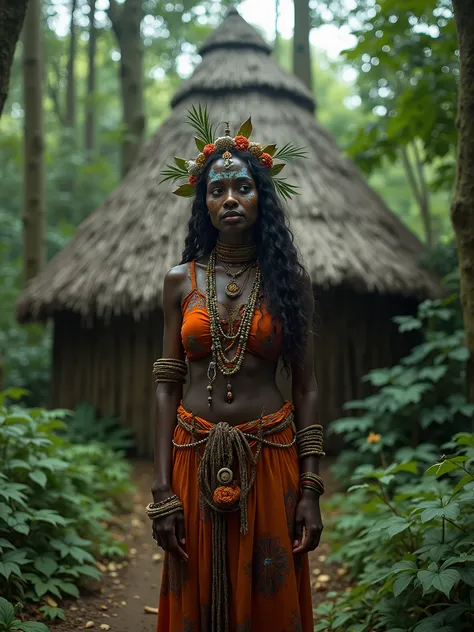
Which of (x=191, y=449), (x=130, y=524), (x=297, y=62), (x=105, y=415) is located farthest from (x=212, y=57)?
(x=191, y=449)

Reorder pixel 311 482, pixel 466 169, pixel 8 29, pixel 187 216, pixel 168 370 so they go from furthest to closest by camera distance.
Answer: pixel 187 216, pixel 466 169, pixel 8 29, pixel 168 370, pixel 311 482

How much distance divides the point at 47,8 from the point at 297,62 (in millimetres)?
7055

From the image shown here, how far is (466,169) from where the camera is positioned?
10.1ft

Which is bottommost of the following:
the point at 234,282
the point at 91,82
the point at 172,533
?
the point at 172,533

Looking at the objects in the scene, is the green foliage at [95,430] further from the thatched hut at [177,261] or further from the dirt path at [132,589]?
the dirt path at [132,589]

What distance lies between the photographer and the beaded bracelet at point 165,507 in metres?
2.20

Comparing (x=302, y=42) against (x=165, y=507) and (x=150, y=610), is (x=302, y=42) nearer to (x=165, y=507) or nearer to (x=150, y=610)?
(x=150, y=610)

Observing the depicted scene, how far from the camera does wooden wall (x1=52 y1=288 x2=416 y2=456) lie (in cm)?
713

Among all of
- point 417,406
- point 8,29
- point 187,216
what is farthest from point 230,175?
point 187,216

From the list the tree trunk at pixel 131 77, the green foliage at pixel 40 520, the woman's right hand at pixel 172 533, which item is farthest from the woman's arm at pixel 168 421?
the tree trunk at pixel 131 77

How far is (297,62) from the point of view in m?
10.7

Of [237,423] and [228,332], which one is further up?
[228,332]

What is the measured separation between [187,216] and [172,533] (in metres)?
5.13

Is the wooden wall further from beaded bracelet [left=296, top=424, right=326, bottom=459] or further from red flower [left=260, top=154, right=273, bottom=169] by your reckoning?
beaded bracelet [left=296, top=424, right=326, bottom=459]
